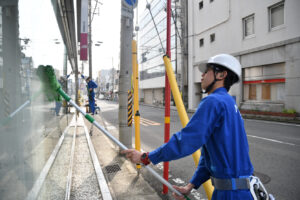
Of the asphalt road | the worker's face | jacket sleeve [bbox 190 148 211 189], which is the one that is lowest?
the asphalt road

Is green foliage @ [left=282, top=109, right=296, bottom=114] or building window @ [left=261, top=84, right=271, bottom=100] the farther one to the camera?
building window @ [left=261, top=84, right=271, bottom=100]

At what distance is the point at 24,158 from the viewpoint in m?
1.83

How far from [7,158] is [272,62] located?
16267 millimetres

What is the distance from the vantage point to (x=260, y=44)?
15281 mm

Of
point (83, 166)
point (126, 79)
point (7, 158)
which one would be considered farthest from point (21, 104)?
point (126, 79)

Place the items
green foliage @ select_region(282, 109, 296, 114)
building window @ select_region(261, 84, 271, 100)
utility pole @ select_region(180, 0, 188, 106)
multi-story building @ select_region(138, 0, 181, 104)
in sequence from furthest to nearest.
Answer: multi-story building @ select_region(138, 0, 181, 104), utility pole @ select_region(180, 0, 188, 106), building window @ select_region(261, 84, 271, 100), green foliage @ select_region(282, 109, 296, 114)

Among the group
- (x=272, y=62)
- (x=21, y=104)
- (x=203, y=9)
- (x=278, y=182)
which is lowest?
(x=278, y=182)

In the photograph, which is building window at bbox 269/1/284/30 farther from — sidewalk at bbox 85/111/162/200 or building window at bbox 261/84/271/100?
sidewalk at bbox 85/111/162/200

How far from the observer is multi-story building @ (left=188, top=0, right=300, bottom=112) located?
13185 millimetres

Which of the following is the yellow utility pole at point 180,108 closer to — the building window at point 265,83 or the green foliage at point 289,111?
the green foliage at point 289,111

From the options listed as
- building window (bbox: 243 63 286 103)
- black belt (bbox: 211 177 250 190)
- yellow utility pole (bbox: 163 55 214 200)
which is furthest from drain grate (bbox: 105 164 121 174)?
building window (bbox: 243 63 286 103)

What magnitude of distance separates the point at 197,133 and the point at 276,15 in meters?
16.3

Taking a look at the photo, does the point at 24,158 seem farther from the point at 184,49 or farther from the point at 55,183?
the point at 184,49

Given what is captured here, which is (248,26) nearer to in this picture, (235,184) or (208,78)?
(208,78)
